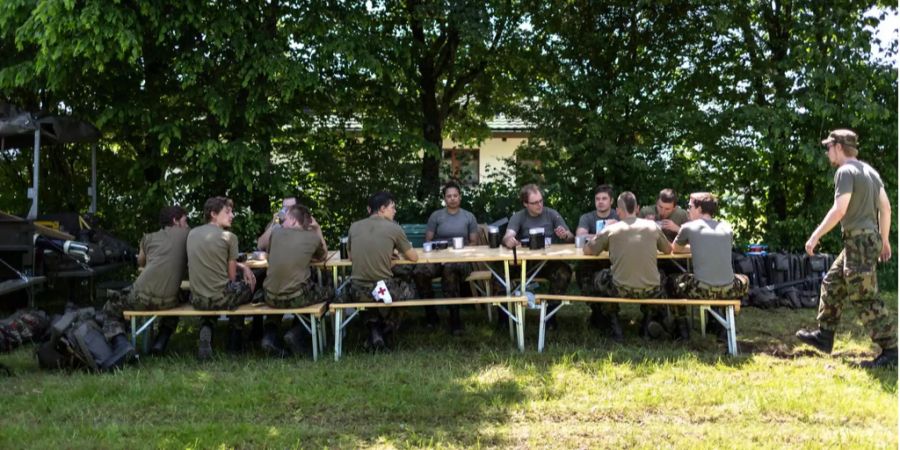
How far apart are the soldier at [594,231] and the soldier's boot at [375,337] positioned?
189 cm

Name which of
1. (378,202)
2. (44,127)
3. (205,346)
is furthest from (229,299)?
(44,127)

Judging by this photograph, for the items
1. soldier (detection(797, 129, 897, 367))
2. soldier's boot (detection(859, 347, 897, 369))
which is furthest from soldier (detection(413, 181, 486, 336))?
soldier's boot (detection(859, 347, 897, 369))

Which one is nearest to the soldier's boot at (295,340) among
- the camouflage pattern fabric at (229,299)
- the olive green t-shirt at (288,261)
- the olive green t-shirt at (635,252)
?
the olive green t-shirt at (288,261)

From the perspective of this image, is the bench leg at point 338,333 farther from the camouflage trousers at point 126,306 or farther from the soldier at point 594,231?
the soldier at point 594,231

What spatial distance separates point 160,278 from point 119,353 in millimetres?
692

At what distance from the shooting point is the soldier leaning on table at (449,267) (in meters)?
7.29

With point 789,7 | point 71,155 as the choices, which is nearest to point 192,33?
point 71,155

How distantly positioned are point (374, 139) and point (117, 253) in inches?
142

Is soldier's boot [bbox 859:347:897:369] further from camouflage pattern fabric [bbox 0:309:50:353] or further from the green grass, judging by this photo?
camouflage pattern fabric [bbox 0:309:50:353]

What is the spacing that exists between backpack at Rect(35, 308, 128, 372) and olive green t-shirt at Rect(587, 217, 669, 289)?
4.00 m

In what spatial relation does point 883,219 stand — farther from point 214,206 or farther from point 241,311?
point 214,206

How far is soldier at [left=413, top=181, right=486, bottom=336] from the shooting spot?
729 cm

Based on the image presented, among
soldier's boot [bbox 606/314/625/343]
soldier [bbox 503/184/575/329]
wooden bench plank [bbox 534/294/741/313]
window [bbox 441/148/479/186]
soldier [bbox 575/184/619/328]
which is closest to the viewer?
wooden bench plank [bbox 534/294/741/313]

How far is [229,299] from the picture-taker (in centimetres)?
635
